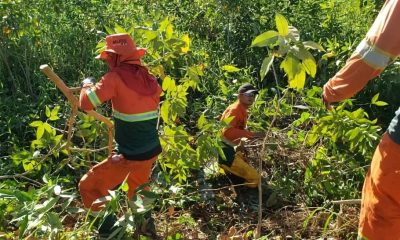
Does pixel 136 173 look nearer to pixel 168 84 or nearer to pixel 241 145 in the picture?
pixel 168 84

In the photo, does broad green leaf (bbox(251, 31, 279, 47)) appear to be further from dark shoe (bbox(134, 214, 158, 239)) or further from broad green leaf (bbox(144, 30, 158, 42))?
dark shoe (bbox(134, 214, 158, 239))

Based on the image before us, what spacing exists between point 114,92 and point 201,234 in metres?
1.07

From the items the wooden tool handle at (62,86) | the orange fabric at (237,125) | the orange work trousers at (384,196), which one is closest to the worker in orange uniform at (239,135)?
the orange fabric at (237,125)

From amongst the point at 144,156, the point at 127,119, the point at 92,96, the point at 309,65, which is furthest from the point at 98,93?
the point at 309,65

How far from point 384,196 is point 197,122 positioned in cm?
181

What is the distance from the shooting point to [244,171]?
389 centimetres

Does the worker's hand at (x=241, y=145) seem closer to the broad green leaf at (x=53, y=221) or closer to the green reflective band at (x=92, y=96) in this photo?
the green reflective band at (x=92, y=96)

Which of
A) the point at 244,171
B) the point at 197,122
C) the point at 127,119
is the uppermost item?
the point at 127,119

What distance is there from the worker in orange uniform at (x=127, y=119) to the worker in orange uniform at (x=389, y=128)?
107 centimetres

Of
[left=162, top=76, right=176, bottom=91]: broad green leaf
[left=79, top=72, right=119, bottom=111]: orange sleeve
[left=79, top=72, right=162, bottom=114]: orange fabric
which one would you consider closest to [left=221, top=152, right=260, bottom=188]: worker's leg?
[left=162, top=76, right=176, bottom=91]: broad green leaf

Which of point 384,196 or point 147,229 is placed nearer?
point 384,196

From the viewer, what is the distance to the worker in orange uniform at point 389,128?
216cm

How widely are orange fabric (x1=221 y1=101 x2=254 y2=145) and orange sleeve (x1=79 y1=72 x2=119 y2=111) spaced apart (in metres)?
1.17

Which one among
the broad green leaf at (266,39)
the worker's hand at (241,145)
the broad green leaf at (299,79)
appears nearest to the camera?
→ the broad green leaf at (266,39)
